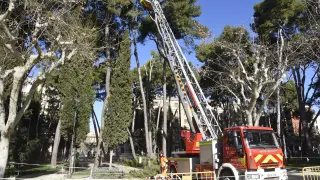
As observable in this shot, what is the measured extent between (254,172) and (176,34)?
51.6 feet

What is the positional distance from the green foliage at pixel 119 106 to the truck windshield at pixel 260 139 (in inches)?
→ 455

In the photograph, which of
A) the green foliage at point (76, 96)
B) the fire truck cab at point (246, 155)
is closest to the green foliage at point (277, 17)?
the fire truck cab at point (246, 155)

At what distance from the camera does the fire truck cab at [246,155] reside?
9836 millimetres

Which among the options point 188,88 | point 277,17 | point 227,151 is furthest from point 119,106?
point 277,17

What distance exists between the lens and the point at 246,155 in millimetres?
9914

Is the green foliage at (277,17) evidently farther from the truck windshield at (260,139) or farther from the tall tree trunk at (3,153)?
the tall tree trunk at (3,153)

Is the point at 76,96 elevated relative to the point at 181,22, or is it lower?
lower

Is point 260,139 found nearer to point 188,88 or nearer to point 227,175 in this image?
point 227,175

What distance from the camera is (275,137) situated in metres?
10.8

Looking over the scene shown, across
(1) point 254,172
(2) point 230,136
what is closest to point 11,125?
(2) point 230,136

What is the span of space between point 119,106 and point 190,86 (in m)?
6.71

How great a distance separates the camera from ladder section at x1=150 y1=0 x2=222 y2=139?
14.3 meters

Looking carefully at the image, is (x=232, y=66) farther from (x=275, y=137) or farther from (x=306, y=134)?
(x=306, y=134)

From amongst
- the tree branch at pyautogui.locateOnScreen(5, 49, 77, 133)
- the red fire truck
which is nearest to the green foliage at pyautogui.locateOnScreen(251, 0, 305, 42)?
the red fire truck
